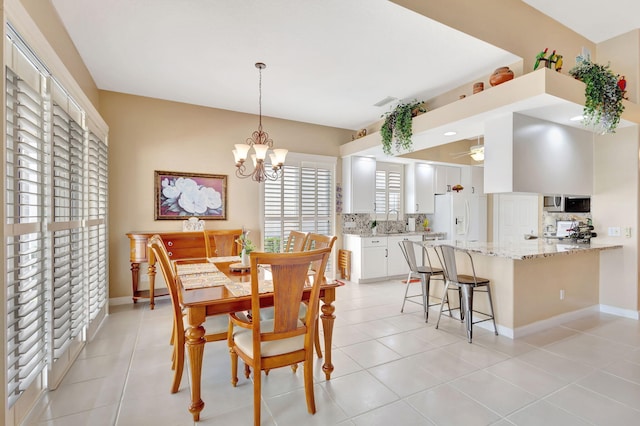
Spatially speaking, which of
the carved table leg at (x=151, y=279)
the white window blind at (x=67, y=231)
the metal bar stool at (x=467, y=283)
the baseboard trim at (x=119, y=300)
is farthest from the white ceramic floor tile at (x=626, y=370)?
the baseboard trim at (x=119, y=300)

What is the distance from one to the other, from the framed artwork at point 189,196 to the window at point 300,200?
2.53 ft

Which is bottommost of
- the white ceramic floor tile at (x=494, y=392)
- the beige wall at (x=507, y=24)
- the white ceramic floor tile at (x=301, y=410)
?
the white ceramic floor tile at (x=301, y=410)

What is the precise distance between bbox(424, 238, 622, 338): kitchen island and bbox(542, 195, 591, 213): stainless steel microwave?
694 millimetres

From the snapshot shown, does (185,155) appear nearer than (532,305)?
No

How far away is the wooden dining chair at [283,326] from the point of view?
Answer: 5.87 ft

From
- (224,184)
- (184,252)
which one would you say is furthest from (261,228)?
(184,252)

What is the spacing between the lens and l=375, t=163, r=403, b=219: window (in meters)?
6.30

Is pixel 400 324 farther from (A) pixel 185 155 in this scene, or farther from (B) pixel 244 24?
(A) pixel 185 155

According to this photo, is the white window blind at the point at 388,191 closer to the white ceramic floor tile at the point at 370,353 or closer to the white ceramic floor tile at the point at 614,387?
the white ceramic floor tile at the point at 370,353

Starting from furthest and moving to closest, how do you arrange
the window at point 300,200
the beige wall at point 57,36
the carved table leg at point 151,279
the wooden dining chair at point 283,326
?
the window at point 300,200
the carved table leg at point 151,279
the beige wall at point 57,36
the wooden dining chair at point 283,326

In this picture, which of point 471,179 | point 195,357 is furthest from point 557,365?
point 471,179

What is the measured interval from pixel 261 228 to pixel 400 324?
2753 mm

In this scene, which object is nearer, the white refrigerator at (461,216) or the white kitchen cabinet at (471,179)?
the white refrigerator at (461,216)

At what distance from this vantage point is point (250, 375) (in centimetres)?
251
